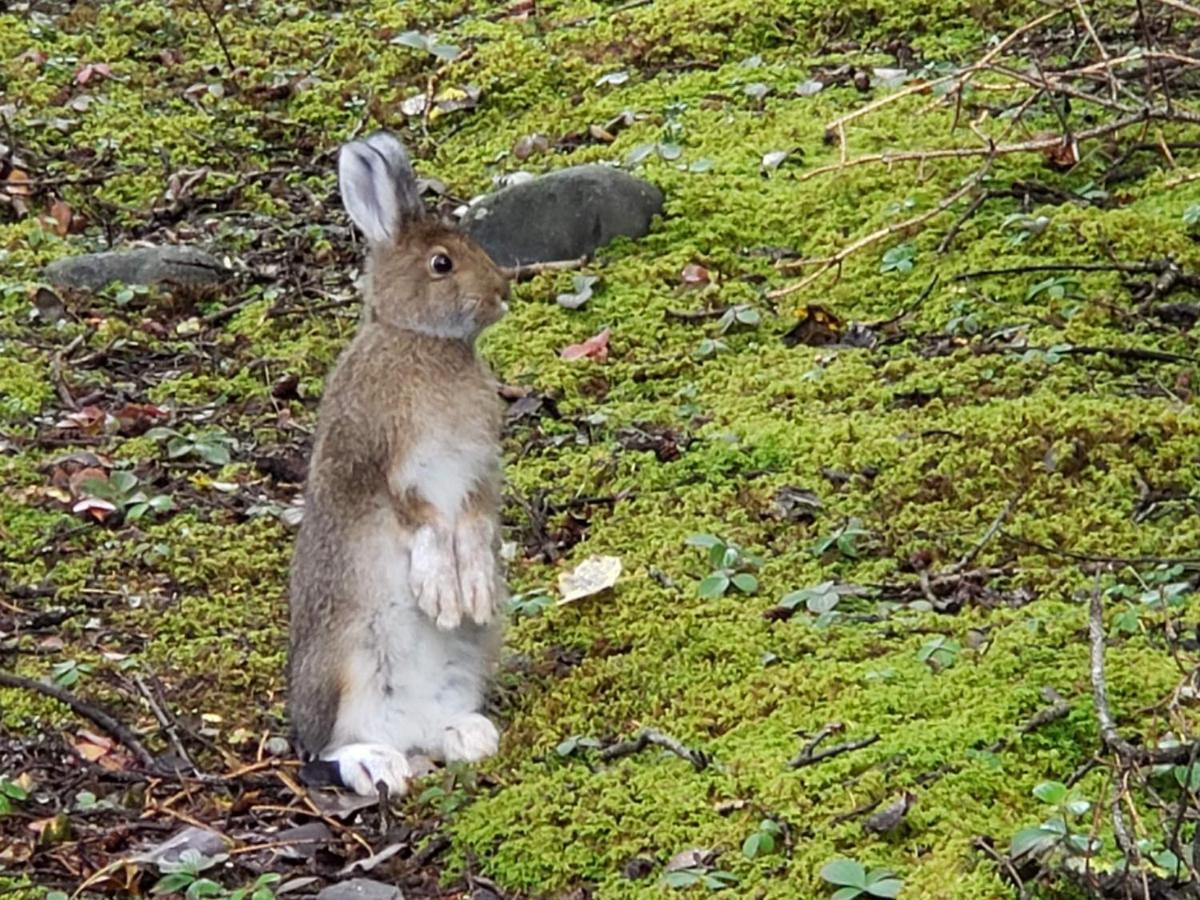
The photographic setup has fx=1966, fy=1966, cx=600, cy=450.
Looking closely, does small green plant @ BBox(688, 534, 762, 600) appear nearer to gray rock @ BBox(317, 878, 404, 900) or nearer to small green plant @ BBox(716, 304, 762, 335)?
gray rock @ BBox(317, 878, 404, 900)

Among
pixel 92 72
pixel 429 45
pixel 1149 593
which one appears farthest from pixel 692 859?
pixel 92 72

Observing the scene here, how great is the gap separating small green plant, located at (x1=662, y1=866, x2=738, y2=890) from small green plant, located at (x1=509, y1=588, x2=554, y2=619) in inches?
69.3

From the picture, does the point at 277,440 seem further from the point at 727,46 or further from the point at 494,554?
the point at 727,46

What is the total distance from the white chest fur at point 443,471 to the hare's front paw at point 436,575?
8 cm

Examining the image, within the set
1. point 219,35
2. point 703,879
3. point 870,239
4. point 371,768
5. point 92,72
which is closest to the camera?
point 703,879

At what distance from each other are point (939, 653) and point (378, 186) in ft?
6.38

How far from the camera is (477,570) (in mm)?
5020

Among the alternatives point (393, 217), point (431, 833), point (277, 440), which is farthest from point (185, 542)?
point (431, 833)

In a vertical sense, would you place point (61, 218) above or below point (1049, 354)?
above

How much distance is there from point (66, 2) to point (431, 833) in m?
8.59

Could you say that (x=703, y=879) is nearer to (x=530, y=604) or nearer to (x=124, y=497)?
(x=530, y=604)

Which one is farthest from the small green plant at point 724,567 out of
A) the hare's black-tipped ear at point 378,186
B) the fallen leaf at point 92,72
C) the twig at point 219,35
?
the fallen leaf at point 92,72

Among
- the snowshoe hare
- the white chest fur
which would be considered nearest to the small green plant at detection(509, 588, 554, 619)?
the snowshoe hare

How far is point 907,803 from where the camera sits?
4.02m
